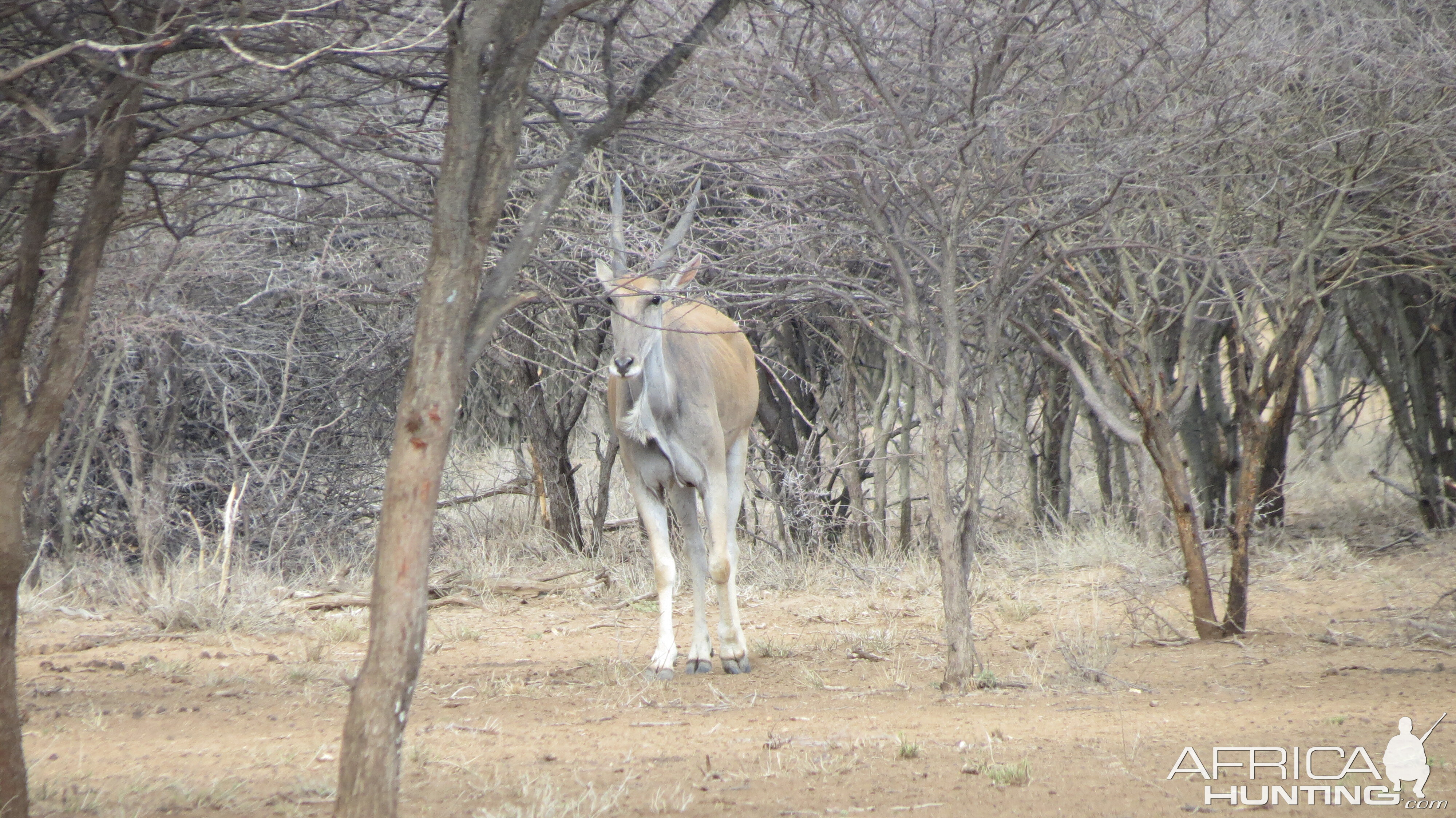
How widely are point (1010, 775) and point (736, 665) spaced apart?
3.43m

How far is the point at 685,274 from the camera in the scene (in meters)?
7.43

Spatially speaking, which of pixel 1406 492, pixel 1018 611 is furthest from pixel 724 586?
pixel 1406 492

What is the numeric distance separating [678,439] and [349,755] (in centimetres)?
463

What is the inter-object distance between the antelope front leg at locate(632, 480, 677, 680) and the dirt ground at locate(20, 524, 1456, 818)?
0.23m

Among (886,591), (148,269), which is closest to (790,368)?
(886,591)

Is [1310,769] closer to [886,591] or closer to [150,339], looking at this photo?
[886,591]

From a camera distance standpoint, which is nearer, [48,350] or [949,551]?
[48,350]

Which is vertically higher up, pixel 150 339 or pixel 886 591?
pixel 150 339

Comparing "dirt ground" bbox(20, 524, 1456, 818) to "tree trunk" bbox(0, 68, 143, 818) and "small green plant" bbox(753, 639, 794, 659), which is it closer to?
"small green plant" bbox(753, 639, 794, 659)

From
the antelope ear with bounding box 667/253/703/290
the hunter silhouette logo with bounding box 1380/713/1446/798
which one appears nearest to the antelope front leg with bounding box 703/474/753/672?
the antelope ear with bounding box 667/253/703/290

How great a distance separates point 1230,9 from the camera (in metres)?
9.30

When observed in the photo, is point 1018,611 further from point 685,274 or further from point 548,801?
point 548,801

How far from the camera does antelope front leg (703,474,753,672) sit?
26.0ft

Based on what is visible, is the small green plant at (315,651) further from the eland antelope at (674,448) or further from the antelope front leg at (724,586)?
the antelope front leg at (724,586)
